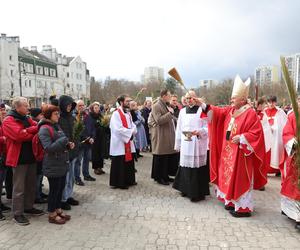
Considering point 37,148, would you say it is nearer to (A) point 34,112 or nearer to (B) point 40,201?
(A) point 34,112

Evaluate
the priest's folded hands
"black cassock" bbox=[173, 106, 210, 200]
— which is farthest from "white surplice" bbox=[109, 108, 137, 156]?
the priest's folded hands

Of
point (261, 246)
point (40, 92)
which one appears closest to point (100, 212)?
point (261, 246)

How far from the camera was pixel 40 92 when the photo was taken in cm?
5744

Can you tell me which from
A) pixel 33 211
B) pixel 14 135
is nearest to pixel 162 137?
pixel 33 211

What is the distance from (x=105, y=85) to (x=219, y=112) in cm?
7211

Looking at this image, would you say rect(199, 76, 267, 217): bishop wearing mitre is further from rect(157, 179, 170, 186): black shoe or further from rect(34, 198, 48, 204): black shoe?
rect(34, 198, 48, 204): black shoe

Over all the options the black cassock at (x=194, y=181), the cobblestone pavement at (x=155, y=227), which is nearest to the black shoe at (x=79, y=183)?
the cobblestone pavement at (x=155, y=227)

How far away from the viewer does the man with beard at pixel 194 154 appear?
588 centimetres

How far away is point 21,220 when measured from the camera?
4.78 metres

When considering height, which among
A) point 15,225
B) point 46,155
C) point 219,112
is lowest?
point 15,225

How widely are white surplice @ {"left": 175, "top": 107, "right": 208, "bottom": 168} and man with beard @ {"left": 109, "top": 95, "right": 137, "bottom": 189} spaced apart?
4.42 feet

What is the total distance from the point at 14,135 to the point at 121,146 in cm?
256

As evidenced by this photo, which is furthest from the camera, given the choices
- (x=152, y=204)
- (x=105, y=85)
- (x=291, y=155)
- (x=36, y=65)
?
(x=105, y=85)

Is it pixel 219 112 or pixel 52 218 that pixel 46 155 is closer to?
pixel 52 218
